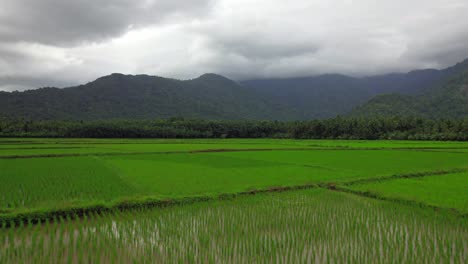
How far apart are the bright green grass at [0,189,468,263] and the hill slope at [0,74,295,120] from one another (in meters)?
93.5

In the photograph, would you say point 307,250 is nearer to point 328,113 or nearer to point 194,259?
point 194,259

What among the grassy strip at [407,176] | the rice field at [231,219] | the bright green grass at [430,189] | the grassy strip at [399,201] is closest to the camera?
the rice field at [231,219]

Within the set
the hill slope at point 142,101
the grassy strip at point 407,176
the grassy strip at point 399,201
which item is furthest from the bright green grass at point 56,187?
the hill slope at point 142,101

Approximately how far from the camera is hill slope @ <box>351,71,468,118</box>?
275 feet

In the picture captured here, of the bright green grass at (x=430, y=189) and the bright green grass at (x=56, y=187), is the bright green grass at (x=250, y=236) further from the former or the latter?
the bright green grass at (x=56, y=187)

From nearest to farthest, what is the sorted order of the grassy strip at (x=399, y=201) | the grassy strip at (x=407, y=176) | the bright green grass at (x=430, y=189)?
the grassy strip at (x=399, y=201) → the bright green grass at (x=430, y=189) → the grassy strip at (x=407, y=176)

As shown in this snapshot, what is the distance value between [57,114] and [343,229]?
10054 centimetres

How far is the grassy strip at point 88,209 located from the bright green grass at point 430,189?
469 cm

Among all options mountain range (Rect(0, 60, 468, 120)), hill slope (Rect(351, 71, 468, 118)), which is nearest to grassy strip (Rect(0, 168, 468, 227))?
hill slope (Rect(351, 71, 468, 118))

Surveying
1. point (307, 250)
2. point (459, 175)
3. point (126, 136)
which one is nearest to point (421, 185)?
point (459, 175)

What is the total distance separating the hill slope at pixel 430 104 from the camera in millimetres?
83812

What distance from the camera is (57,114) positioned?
90.6m

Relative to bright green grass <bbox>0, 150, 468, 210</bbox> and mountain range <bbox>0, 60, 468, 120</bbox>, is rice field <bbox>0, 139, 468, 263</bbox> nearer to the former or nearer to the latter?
bright green grass <bbox>0, 150, 468, 210</bbox>

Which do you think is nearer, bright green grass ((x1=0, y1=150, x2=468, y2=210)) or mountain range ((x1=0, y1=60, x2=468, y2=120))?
bright green grass ((x1=0, y1=150, x2=468, y2=210))
